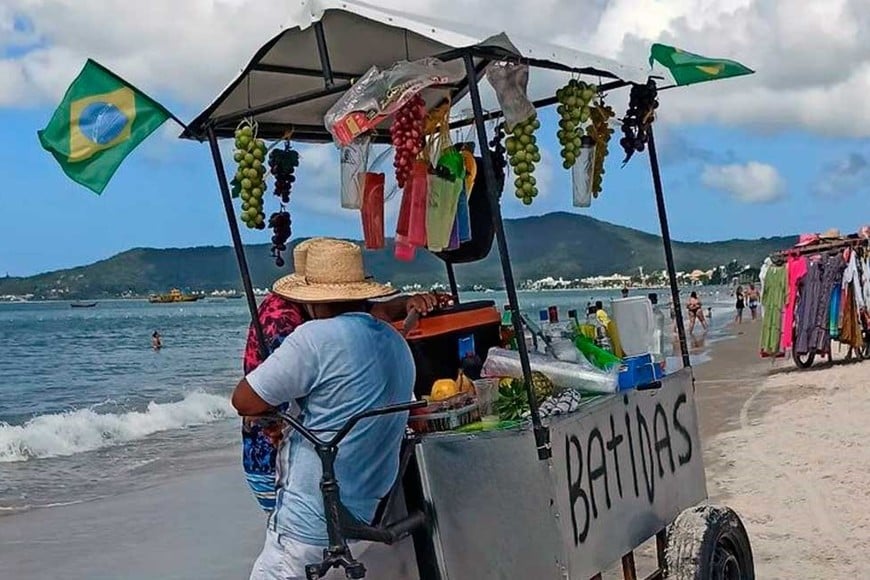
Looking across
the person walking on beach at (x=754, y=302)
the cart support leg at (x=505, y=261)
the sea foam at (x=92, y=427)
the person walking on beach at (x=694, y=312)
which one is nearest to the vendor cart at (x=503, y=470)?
the cart support leg at (x=505, y=261)

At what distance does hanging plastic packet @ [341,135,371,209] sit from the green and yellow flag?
1.33 metres

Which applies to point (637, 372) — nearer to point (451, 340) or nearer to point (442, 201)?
point (451, 340)

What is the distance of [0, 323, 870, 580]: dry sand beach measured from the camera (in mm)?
6922

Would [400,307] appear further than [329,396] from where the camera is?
Yes

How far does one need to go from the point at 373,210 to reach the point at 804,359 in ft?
47.4

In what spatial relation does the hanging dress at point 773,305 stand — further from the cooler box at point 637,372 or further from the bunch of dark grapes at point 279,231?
the bunch of dark grapes at point 279,231

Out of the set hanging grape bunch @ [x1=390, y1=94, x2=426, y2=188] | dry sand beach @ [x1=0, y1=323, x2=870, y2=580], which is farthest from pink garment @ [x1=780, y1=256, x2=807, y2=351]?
hanging grape bunch @ [x1=390, y1=94, x2=426, y2=188]

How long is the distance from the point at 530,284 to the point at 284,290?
2.30 meters

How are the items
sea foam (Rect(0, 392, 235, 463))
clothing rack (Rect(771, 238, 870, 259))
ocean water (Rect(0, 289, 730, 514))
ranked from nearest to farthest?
ocean water (Rect(0, 289, 730, 514)), clothing rack (Rect(771, 238, 870, 259)), sea foam (Rect(0, 392, 235, 463))

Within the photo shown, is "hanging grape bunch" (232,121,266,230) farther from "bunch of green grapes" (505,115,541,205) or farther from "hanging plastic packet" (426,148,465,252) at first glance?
"bunch of green grapes" (505,115,541,205)

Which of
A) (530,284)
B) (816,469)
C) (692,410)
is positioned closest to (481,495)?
(692,410)

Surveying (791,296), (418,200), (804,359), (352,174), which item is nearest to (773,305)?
(791,296)

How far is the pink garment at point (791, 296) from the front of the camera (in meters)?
15.5

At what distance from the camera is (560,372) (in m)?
4.19
